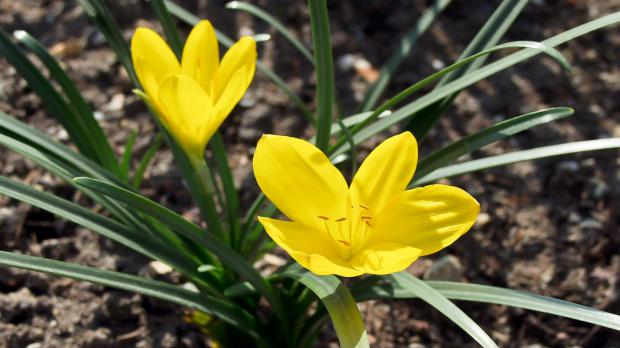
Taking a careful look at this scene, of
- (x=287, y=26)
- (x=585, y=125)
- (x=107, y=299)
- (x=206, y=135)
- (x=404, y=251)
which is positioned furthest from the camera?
(x=287, y=26)

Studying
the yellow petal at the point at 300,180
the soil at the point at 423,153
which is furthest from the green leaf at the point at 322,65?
the soil at the point at 423,153

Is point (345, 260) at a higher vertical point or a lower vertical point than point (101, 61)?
lower

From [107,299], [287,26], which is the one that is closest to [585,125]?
[287,26]

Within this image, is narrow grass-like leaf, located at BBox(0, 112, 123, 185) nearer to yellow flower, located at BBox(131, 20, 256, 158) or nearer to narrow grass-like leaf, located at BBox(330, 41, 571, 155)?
yellow flower, located at BBox(131, 20, 256, 158)

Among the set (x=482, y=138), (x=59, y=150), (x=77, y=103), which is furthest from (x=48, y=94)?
(x=482, y=138)

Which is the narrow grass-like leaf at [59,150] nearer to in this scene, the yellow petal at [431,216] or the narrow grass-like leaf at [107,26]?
the narrow grass-like leaf at [107,26]

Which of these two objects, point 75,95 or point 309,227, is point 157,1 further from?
point 309,227

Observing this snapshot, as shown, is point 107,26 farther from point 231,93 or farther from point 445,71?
point 445,71
